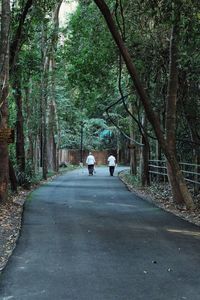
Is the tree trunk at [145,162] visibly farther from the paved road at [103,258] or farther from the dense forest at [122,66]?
the paved road at [103,258]

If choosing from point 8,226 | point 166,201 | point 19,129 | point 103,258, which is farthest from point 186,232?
point 19,129

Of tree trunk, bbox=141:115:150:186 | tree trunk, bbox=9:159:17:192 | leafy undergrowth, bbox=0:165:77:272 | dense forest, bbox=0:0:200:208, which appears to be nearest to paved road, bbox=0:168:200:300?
leafy undergrowth, bbox=0:165:77:272

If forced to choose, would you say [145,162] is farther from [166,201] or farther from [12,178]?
[12,178]

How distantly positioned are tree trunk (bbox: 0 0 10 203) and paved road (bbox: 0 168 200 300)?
1.80 meters

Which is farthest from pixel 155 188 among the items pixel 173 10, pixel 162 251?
pixel 162 251

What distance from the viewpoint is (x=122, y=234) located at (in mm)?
11172

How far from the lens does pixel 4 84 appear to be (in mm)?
15531

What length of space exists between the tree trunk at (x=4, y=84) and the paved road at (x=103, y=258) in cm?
180

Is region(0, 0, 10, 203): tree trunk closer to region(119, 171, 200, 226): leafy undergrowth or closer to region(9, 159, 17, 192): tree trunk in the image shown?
region(9, 159, 17, 192): tree trunk

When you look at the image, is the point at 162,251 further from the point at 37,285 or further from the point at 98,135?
the point at 98,135

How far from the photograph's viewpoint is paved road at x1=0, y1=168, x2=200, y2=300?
667cm

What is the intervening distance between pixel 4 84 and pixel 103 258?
833cm

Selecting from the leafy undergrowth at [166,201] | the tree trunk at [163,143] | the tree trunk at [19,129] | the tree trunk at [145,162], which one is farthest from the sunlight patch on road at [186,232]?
the tree trunk at [145,162]

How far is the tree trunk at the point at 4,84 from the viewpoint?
1561cm
